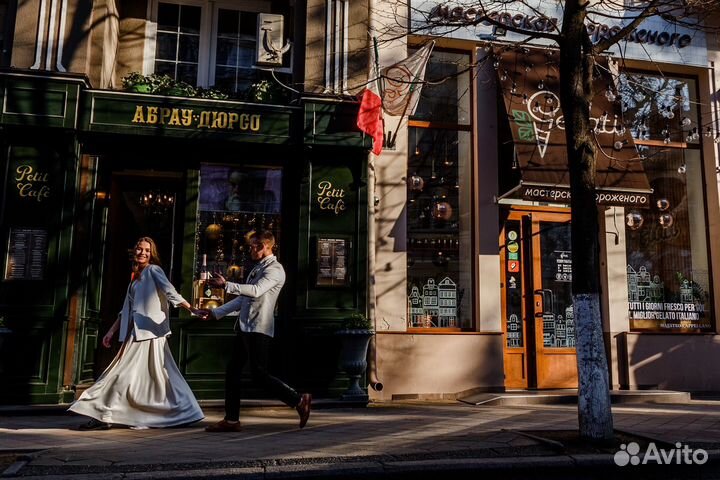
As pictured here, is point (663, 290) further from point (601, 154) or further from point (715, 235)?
point (601, 154)

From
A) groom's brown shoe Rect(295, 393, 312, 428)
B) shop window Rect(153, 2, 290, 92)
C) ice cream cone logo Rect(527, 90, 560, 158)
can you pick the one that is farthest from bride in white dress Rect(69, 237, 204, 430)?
ice cream cone logo Rect(527, 90, 560, 158)

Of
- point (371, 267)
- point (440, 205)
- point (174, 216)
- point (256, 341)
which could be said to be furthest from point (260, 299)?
point (440, 205)

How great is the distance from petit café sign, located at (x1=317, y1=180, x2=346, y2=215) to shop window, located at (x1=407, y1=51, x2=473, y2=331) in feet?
4.78

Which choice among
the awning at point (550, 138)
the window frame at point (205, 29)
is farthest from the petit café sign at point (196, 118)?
the awning at point (550, 138)

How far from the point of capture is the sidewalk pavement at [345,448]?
464 cm

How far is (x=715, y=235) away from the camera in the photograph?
11.3m

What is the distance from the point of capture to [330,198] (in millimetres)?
9172

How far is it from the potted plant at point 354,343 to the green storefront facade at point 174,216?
0.39 metres

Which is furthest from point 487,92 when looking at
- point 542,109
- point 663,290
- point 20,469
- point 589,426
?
point 20,469

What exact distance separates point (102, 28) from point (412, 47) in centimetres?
492

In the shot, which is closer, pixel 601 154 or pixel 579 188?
pixel 579 188

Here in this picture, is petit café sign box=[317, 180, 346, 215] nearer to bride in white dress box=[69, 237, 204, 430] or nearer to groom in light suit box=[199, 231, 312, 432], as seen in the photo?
groom in light suit box=[199, 231, 312, 432]

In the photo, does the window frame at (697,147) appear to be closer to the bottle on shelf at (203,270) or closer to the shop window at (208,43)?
the shop window at (208,43)

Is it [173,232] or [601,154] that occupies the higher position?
[601,154]
